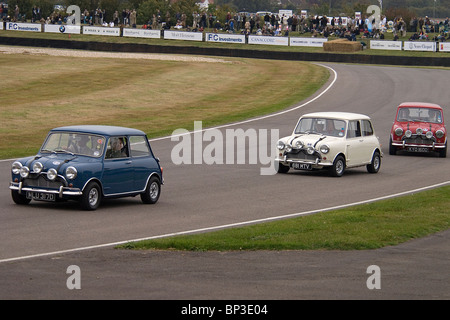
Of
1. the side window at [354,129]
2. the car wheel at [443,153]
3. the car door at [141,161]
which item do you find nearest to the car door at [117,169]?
the car door at [141,161]

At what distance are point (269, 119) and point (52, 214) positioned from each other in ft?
65.2

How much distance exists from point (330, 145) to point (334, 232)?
7.64 metres

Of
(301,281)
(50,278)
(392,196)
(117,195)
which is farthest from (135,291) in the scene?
(392,196)

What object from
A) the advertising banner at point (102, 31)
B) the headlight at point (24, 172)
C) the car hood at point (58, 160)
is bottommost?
the headlight at point (24, 172)

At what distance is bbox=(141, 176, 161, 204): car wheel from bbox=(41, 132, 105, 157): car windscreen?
1.35 m

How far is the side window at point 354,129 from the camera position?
21.1 m

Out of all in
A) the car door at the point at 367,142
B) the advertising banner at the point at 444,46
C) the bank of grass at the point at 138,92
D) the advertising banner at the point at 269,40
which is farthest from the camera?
the advertising banner at the point at 269,40

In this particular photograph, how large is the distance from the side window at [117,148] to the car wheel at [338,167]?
671 cm

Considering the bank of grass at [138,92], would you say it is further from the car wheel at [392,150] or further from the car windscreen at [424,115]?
the car windscreen at [424,115]

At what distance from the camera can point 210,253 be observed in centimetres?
1088

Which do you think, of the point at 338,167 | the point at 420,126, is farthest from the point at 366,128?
the point at 420,126

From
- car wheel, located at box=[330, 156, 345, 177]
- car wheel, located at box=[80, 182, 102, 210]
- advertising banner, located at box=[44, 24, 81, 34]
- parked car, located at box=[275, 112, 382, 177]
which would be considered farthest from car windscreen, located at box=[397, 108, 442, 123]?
advertising banner, located at box=[44, 24, 81, 34]

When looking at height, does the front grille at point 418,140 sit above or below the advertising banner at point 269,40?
below
